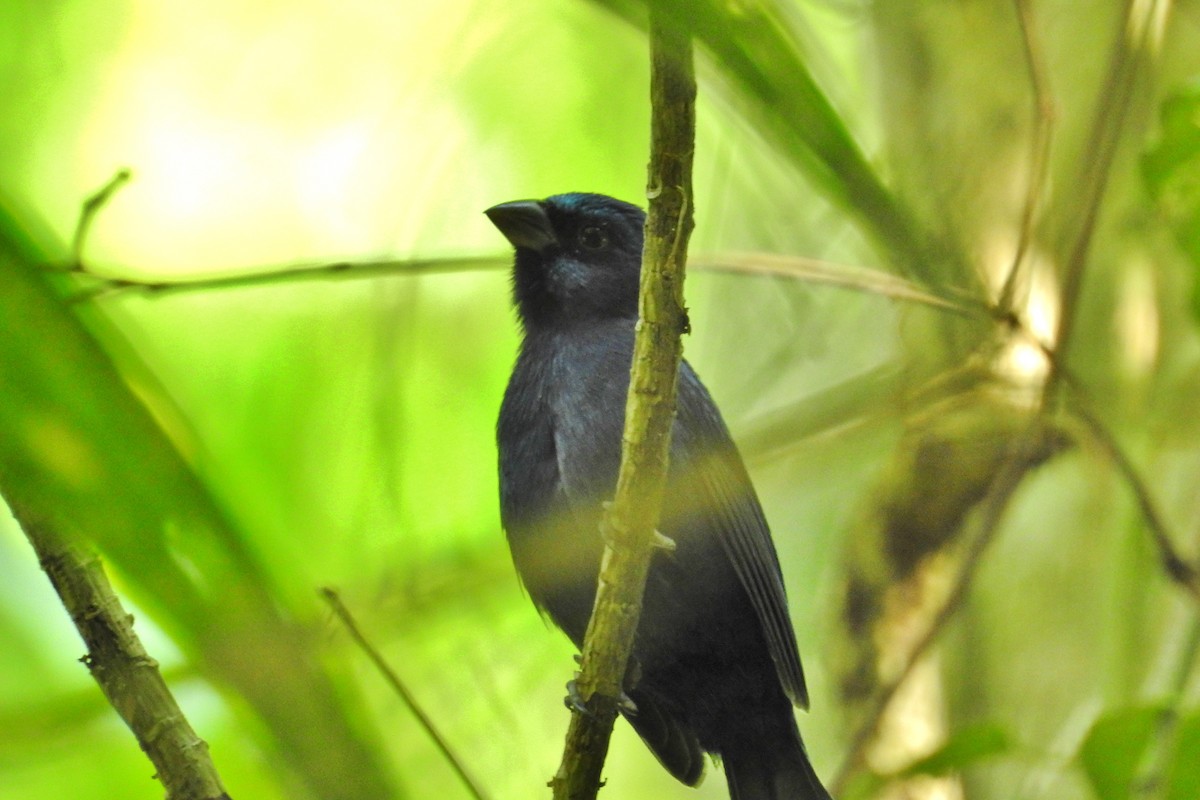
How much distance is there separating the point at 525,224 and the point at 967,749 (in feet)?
6.60

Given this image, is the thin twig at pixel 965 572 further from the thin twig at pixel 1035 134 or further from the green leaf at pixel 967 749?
the green leaf at pixel 967 749

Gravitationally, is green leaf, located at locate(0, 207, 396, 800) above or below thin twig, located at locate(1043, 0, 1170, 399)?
below

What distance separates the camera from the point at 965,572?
273 centimetres

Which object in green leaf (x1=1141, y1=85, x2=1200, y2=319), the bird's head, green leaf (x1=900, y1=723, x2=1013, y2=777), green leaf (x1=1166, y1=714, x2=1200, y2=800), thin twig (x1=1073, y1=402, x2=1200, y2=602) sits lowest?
green leaf (x1=1166, y1=714, x2=1200, y2=800)

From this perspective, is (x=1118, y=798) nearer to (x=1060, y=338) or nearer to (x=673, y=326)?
(x=673, y=326)

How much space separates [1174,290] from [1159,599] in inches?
35.2

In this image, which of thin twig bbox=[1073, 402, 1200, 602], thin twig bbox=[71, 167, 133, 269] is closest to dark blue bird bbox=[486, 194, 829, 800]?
thin twig bbox=[1073, 402, 1200, 602]

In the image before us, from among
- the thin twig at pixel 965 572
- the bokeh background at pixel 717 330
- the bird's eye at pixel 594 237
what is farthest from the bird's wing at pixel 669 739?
the bird's eye at pixel 594 237

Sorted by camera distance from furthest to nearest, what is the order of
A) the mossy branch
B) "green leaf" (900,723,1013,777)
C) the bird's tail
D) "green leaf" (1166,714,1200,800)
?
1. the bird's tail
2. "green leaf" (900,723,1013,777)
3. the mossy branch
4. "green leaf" (1166,714,1200,800)

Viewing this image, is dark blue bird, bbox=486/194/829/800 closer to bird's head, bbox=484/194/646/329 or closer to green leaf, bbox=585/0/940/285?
bird's head, bbox=484/194/646/329

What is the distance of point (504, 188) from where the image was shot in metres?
3.57

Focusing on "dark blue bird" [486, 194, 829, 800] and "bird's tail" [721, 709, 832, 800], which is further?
"bird's tail" [721, 709, 832, 800]

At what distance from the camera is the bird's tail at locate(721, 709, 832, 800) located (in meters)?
3.02

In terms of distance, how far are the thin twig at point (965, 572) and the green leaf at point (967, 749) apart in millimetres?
1027
